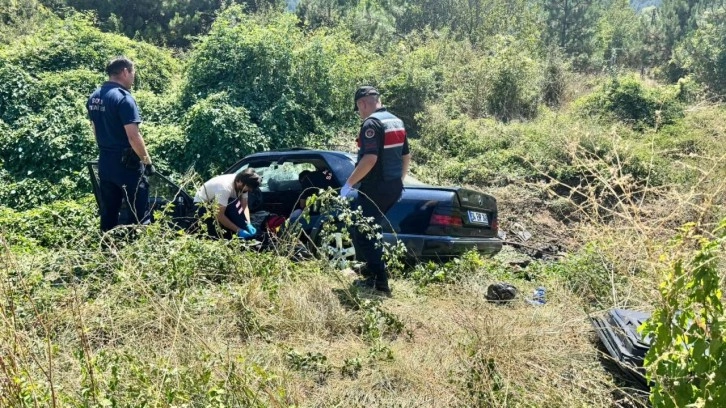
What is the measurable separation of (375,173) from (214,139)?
20.6ft

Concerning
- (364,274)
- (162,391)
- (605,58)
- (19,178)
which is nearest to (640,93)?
(364,274)

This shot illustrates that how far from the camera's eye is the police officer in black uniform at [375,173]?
465cm

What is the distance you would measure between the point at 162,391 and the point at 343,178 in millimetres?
3341

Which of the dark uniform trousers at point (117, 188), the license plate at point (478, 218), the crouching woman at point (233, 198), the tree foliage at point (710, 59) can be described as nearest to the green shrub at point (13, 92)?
the dark uniform trousers at point (117, 188)

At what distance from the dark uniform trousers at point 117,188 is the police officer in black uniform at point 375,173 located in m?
1.88

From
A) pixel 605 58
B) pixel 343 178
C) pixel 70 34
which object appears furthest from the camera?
pixel 605 58

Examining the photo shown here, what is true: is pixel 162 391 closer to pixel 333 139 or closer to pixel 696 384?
pixel 696 384

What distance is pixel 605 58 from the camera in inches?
1300

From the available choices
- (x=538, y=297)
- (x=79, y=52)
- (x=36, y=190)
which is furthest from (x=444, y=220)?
(x=79, y=52)

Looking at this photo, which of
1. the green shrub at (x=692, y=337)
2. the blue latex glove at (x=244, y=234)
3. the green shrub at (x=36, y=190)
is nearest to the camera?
the green shrub at (x=692, y=337)

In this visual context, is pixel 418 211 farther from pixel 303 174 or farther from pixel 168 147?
pixel 168 147

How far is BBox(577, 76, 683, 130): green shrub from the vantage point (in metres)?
15.4

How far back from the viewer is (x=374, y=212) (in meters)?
4.79

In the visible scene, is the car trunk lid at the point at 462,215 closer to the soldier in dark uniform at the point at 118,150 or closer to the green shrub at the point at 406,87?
the soldier in dark uniform at the point at 118,150
